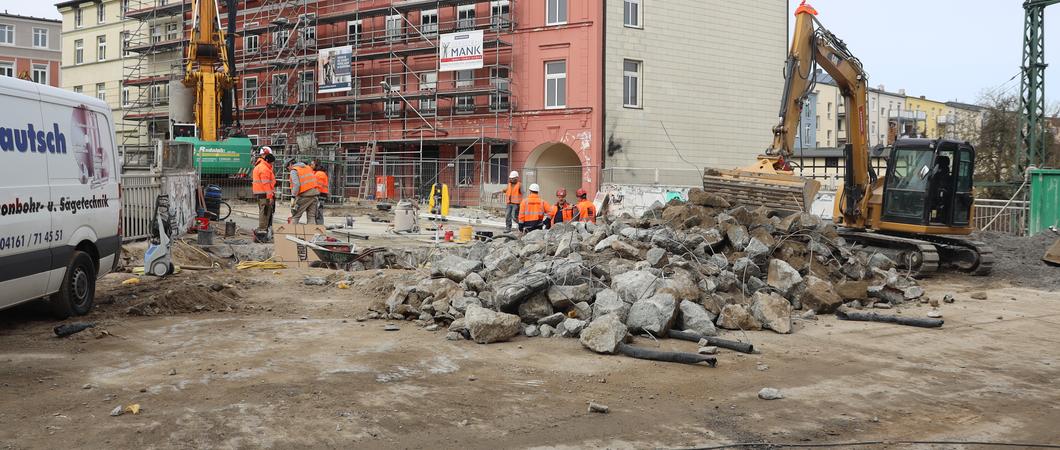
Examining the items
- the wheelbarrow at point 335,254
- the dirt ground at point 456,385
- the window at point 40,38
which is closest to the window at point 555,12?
the wheelbarrow at point 335,254

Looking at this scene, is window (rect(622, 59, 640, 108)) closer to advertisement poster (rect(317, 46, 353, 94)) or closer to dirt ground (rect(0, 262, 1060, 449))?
advertisement poster (rect(317, 46, 353, 94))

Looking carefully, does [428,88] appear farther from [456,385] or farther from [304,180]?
[456,385]

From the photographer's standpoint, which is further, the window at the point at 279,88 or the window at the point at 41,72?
the window at the point at 41,72

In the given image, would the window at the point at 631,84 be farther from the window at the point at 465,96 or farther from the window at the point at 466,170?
the window at the point at 466,170

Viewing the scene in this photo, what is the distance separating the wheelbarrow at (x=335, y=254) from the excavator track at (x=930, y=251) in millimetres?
9661

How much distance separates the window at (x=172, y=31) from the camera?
44672 mm

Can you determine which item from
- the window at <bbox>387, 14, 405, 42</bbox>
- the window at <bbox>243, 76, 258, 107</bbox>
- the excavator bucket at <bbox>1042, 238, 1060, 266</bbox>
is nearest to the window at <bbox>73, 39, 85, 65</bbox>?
the window at <bbox>243, 76, 258, 107</bbox>

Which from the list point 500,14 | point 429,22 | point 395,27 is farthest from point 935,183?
point 395,27

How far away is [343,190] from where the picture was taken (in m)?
35.5

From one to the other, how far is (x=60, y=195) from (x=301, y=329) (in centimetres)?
269

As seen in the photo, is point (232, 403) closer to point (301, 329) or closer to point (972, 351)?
point (301, 329)

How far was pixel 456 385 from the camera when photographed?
7.02m

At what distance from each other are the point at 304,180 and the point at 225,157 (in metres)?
12.0

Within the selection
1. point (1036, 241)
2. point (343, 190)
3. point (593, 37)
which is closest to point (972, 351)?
point (1036, 241)
